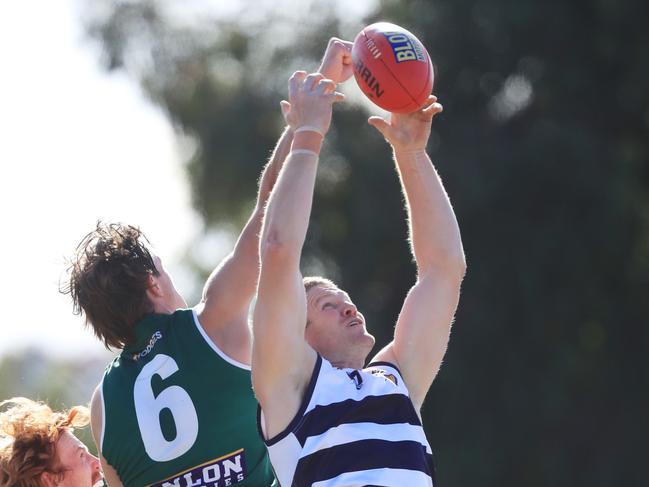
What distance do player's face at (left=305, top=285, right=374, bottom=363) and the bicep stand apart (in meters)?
0.11

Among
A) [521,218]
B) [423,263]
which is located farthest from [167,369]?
[521,218]

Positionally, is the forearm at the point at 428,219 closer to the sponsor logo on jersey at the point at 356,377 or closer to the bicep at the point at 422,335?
the bicep at the point at 422,335

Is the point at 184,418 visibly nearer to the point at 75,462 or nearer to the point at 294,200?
the point at 75,462

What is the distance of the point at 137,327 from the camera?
13.0 ft

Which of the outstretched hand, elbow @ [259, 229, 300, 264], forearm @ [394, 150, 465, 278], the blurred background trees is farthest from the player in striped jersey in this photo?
the blurred background trees

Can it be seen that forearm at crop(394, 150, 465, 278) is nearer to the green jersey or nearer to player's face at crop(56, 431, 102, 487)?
the green jersey

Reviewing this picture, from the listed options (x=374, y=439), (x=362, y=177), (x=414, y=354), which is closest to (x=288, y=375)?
(x=374, y=439)

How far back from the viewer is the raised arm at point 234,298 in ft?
12.8

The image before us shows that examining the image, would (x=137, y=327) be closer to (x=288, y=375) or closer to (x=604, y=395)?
(x=288, y=375)

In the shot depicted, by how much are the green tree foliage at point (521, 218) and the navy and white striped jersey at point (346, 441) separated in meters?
11.4

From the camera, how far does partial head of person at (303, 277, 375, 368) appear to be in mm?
3832

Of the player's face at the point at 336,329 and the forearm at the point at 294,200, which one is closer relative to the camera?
the forearm at the point at 294,200

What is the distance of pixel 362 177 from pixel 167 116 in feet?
10.7

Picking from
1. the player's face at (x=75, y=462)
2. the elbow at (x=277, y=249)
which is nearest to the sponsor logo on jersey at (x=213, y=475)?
the player's face at (x=75, y=462)
